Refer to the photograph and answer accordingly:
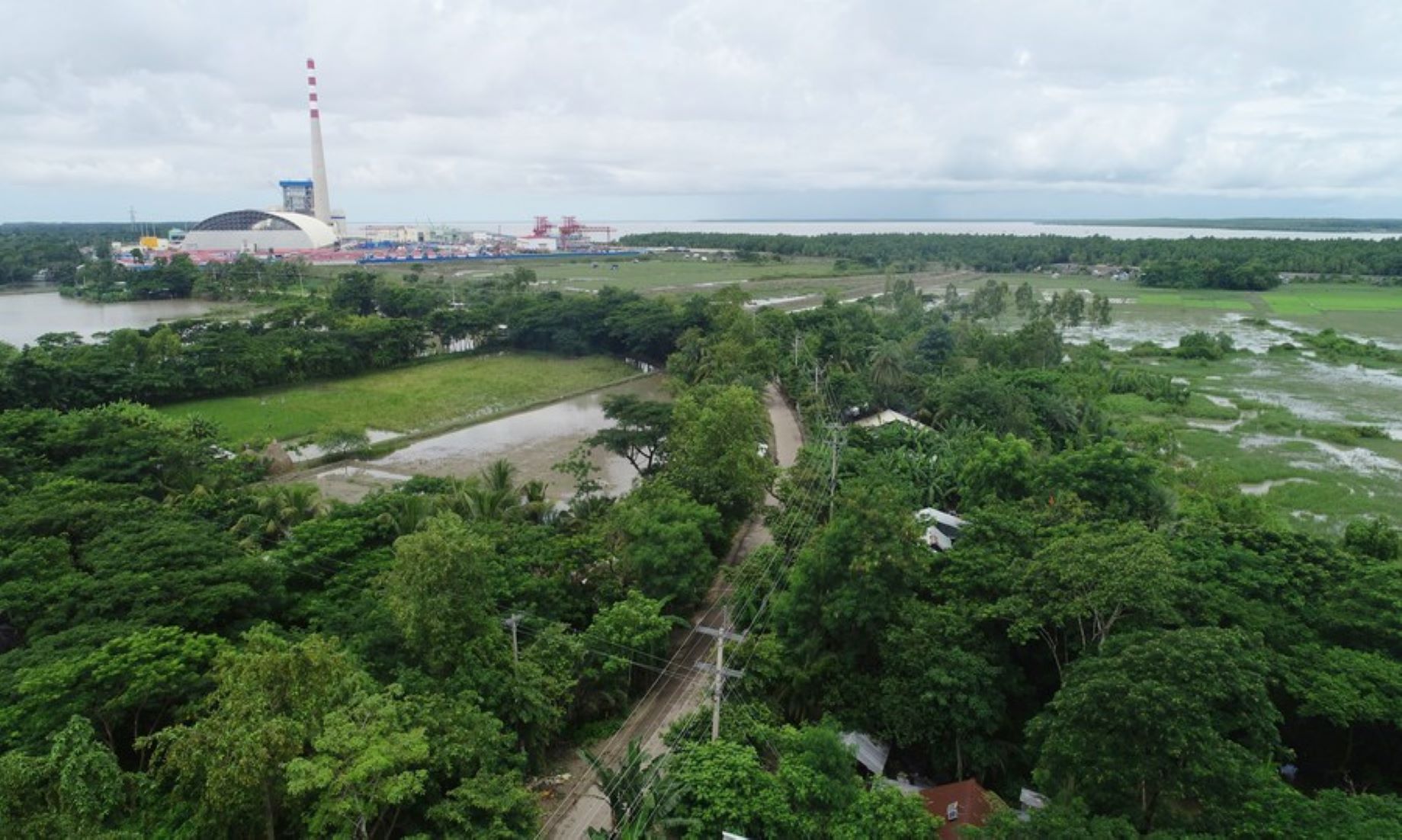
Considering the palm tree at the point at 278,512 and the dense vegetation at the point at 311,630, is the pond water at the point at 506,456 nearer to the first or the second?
the dense vegetation at the point at 311,630

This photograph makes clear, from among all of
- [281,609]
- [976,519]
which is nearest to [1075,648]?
[976,519]

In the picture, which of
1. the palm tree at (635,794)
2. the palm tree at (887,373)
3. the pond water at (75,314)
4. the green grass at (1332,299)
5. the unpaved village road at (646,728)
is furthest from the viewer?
the green grass at (1332,299)

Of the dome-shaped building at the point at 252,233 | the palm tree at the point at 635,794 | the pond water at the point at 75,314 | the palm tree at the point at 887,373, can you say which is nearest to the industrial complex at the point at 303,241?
the dome-shaped building at the point at 252,233

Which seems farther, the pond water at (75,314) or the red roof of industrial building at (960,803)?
the pond water at (75,314)

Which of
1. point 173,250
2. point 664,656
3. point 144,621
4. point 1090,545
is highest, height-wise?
point 173,250

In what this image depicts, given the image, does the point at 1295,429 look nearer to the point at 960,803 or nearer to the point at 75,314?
the point at 960,803

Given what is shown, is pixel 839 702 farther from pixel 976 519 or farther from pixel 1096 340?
pixel 1096 340

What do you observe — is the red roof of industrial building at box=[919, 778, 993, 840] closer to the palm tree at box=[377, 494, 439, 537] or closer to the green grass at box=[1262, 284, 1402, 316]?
the palm tree at box=[377, 494, 439, 537]
